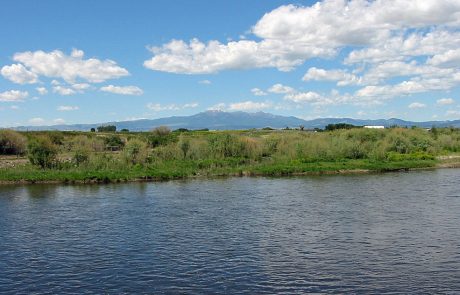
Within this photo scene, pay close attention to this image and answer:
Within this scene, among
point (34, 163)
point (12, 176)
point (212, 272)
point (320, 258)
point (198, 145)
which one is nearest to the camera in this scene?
point (212, 272)

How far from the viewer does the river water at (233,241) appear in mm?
20281

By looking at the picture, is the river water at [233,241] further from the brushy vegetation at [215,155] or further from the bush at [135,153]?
the bush at [135,153]

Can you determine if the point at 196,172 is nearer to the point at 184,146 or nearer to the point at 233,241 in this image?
the point at 184,146

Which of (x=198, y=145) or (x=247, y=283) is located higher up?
(x=198, y=145)

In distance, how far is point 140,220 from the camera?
3247 cm

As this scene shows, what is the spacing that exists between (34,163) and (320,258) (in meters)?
45.3

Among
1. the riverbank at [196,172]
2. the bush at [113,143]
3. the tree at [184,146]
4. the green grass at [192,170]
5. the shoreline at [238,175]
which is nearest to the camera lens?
the shoreline at [238,175]

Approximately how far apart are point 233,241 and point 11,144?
59.5 m

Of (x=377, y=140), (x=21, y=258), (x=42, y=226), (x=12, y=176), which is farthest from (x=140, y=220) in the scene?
(x=377, y=140)

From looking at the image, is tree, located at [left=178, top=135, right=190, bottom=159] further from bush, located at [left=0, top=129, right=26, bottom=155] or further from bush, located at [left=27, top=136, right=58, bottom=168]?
bush, located at [left=0, top=129, right=26, bottom=155]

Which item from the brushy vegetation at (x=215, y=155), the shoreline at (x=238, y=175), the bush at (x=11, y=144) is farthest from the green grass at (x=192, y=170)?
the bush at (x=11, y=144)

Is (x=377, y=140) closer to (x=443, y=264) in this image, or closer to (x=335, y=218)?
(x=335, y=218)

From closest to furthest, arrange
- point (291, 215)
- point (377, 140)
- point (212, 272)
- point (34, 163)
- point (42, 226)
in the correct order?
point (212, 272)
point (42, 226)
point (291, 215)
point (34, 163)
point (377, 140)

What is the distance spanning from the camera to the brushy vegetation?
58.5 m
